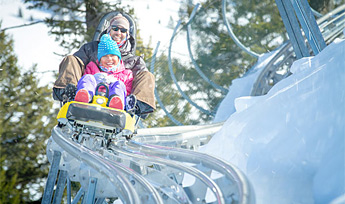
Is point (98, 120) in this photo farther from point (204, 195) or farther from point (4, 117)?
point (4, 117)

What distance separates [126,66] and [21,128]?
33.5ft

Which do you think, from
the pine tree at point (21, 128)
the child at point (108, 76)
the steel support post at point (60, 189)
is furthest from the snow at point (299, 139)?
the pine tree at point (21, 128)

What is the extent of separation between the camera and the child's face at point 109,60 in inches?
136

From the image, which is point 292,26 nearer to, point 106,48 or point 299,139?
point 106,48

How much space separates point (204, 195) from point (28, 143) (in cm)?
1138

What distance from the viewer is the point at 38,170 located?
12.4m

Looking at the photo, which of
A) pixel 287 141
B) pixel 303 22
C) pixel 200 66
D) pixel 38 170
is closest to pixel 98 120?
pixel 287 141

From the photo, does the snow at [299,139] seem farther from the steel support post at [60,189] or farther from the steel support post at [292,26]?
the steel support post at [292,26]

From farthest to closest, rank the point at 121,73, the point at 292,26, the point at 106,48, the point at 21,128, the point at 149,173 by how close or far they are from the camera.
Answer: the point at 21,128, the point at 292,26, the point at 121,73, the point at 106,48, the point at 149,173

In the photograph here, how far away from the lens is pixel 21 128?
43.0ft

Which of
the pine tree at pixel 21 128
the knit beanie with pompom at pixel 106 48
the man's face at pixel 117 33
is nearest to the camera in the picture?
the knit beanie with pompom at pixel 106 48

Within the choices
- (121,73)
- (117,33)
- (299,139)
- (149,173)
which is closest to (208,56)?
(117,33)

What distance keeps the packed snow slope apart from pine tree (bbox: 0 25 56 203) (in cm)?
1032

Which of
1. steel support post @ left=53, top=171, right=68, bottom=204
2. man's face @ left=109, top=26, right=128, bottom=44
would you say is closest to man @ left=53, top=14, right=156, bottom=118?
man's face @ left=109, top=26, right=128, bottom=44
